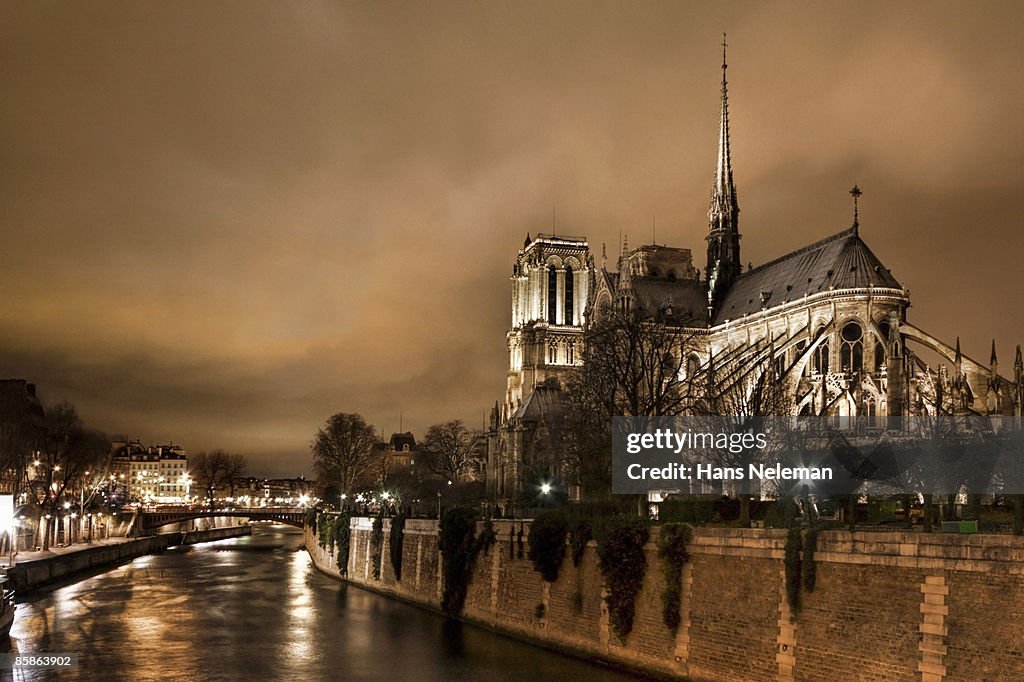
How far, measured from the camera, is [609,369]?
3988 centimetres

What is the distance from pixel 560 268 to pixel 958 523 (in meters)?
70.1

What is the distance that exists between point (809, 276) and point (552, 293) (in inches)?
1153

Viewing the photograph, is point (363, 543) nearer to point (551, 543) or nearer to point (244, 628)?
point (244, 628)

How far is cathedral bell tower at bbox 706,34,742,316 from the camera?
251 feet

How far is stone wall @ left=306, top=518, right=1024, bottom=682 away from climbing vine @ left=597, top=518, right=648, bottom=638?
0.72ft

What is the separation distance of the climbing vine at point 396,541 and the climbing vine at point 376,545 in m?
1.97

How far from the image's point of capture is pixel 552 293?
286 feet

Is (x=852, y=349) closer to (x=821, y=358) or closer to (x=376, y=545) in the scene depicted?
(x=821, y=358)

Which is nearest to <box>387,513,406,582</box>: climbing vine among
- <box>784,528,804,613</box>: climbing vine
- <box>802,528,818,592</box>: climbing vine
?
<box>784,528,804,613</box>: climbing vine

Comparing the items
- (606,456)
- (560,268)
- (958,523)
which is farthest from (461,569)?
(560,268)

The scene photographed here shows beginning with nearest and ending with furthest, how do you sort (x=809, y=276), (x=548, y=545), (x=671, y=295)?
(x=548, y=545)
(x=809, y=276)
(x=671, y=295)

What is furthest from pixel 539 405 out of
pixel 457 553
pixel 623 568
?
pixel 623 568

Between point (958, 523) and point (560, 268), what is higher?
point (560, 268)

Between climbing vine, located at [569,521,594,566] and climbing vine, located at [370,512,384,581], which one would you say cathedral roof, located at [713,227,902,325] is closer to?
climbing vine, located at [370,512,384,581]
